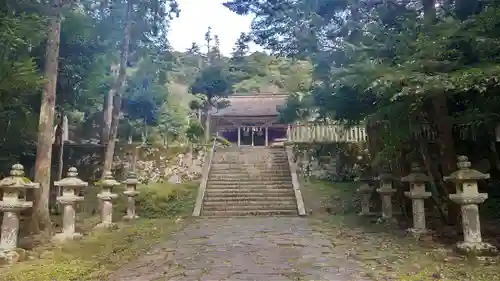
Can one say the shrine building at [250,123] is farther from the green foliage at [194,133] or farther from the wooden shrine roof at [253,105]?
the green foliage at [194,133]

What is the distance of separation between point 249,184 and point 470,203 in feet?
29.0

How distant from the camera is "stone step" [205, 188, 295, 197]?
1254 cm

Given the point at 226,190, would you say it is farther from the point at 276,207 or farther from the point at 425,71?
the point at 425,71

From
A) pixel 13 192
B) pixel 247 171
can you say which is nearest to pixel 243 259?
pixel 13 192

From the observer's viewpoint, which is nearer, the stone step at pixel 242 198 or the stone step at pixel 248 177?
the stone step at pixel 242 198

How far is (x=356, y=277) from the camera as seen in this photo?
4184mm

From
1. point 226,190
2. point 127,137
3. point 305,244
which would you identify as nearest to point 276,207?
point 226,190

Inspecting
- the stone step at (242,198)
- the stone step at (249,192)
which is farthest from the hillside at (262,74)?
the stone step at (242,198)

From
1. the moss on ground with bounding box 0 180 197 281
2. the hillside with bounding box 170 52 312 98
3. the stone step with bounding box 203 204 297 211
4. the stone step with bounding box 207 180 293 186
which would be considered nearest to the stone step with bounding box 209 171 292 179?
the stone step with bounding box 207 180 293 186

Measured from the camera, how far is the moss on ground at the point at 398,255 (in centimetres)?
425

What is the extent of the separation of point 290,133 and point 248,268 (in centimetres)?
1334

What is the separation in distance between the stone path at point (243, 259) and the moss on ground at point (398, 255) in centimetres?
32

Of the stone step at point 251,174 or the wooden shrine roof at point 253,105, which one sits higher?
→ the wooden shrine roof at point 253,105

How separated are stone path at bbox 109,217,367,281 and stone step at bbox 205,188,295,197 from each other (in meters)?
4.61
